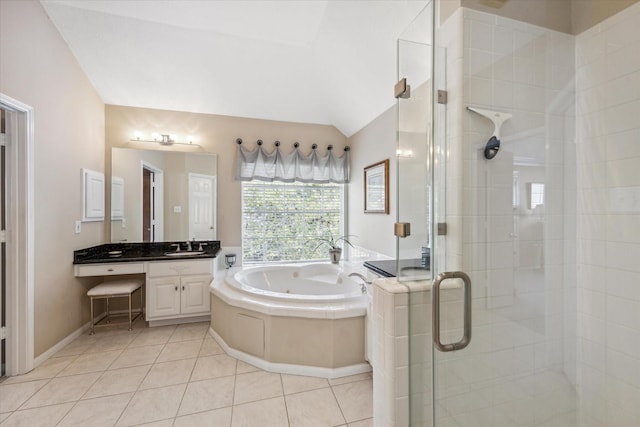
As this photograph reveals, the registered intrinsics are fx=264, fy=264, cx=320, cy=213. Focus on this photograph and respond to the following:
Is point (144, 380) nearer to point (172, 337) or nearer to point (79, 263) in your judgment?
point (172, 337)

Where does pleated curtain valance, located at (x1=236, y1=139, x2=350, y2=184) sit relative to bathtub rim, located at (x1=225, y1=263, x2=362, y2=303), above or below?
above

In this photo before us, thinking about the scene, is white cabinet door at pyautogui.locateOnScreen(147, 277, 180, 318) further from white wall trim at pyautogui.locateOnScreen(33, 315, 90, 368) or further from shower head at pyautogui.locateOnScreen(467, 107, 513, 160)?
shower head at pyautogui.locateOnScreen(467, 107, 513, 160)

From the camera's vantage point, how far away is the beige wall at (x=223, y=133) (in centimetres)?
334

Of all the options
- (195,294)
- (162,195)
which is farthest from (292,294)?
(162,195)

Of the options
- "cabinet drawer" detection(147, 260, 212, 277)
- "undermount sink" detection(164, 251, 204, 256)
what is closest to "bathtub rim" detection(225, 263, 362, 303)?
"cabinet drawer" detection(147, 260, 212, 277)

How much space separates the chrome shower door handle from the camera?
3.49 ft

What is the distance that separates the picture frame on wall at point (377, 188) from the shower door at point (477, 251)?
1.64 metres

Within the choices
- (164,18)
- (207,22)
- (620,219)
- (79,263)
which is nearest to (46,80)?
(164,18)

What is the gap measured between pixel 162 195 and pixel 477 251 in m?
3.54

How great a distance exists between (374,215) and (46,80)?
343cm

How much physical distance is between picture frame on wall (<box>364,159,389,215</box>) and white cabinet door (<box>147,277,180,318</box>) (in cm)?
243

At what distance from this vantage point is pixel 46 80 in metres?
2.30

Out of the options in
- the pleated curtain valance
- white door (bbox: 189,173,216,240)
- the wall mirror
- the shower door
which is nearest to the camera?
the shower door

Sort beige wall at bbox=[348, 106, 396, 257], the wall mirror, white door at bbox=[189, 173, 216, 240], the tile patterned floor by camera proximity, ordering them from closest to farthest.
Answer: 1. the tile patterned floor
2. beige wall at bbox=[348, 106, 396, 257]
3. the wall mirror
4. white door at bbox=[189, 173, 216, 240]
